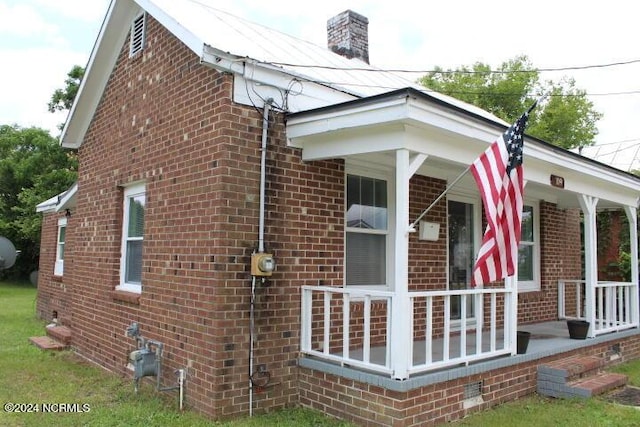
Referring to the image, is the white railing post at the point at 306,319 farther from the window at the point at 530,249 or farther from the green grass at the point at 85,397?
the window at the point at 530,249

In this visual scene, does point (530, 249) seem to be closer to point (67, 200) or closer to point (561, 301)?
point (561, 301)

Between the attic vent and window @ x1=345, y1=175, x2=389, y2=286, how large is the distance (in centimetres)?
363

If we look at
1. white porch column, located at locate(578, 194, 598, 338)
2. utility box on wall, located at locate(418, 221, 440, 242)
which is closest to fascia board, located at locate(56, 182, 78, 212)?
utility box on wall, located at locate(418, 221, 440, 242)

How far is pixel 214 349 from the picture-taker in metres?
5.33

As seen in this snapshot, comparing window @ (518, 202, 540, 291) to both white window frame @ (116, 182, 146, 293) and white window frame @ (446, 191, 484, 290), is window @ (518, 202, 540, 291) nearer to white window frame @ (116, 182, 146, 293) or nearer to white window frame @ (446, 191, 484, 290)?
white window frame @ (446, 191, 484, 290)

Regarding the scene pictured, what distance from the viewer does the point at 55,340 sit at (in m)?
9.80

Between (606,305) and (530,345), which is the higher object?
(606,305)

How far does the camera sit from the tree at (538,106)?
32500 millimetres

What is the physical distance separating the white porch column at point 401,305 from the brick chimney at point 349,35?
24.0 ft

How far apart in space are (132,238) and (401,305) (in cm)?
434

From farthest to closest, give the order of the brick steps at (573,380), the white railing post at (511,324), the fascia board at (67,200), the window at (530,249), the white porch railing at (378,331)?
the fascia board at (67,200) → the window at (530,249) → the brick steps at (573,380) → the white railing post at (511,324) → the white porch railing at (378,331)

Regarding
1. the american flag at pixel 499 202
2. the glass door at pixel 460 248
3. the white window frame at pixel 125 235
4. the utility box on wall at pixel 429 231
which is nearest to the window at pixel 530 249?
the glass door at pixel 460 248

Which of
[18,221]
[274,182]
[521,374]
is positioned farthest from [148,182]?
[18,221]


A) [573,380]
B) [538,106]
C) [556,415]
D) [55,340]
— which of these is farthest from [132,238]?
[538,106]
